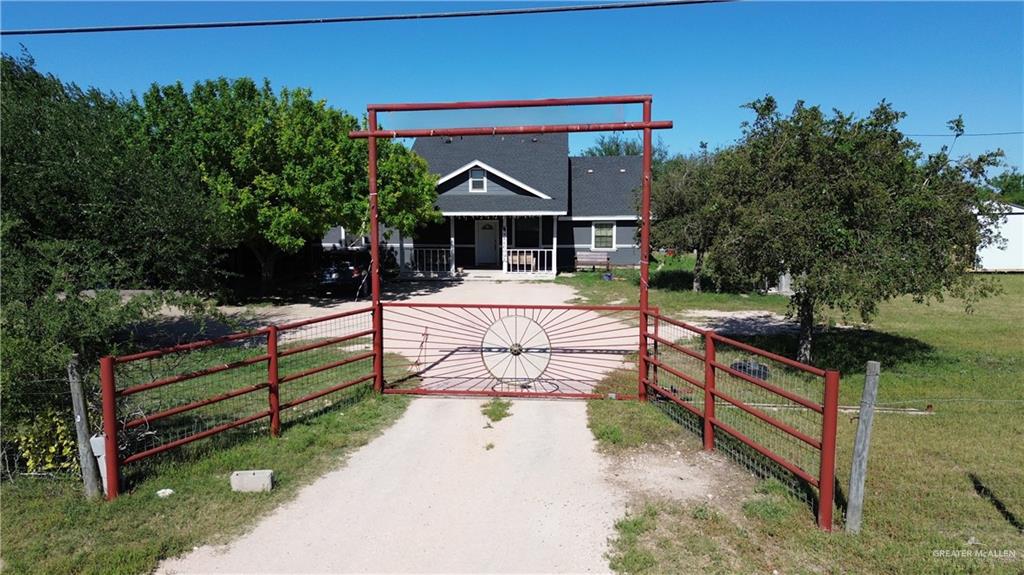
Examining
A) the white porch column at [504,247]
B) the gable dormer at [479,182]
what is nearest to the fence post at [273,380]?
the white porch column at [504,247]

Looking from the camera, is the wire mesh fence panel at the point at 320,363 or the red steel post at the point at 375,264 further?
the red steel post at the point at 375,264

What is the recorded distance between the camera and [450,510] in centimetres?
483

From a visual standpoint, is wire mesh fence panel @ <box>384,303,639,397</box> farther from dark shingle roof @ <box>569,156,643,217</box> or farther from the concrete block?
dark shingle roof @ <box>569,156,643,217</box>

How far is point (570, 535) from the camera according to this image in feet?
14.5

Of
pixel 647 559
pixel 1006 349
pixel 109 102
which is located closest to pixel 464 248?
pixel 109 102

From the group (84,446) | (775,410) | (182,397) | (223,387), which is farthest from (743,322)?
(84,446)

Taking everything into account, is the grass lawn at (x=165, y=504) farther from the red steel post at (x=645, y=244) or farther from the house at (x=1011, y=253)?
the house at (x=1011, y=253)

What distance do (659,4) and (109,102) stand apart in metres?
12.3

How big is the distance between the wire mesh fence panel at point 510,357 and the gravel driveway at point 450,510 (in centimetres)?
144

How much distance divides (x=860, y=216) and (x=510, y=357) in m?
5.66

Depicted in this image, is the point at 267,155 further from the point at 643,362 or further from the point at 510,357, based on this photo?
the point at 643,362

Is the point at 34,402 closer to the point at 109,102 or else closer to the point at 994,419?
the point at 994,419

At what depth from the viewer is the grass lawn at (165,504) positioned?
4.08 m

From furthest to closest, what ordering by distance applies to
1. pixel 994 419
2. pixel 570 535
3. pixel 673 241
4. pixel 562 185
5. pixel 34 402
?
pixel 562 185 → pixel 673 241 → pixel 994 419 → pixel 34 402 → pixel 570 535
